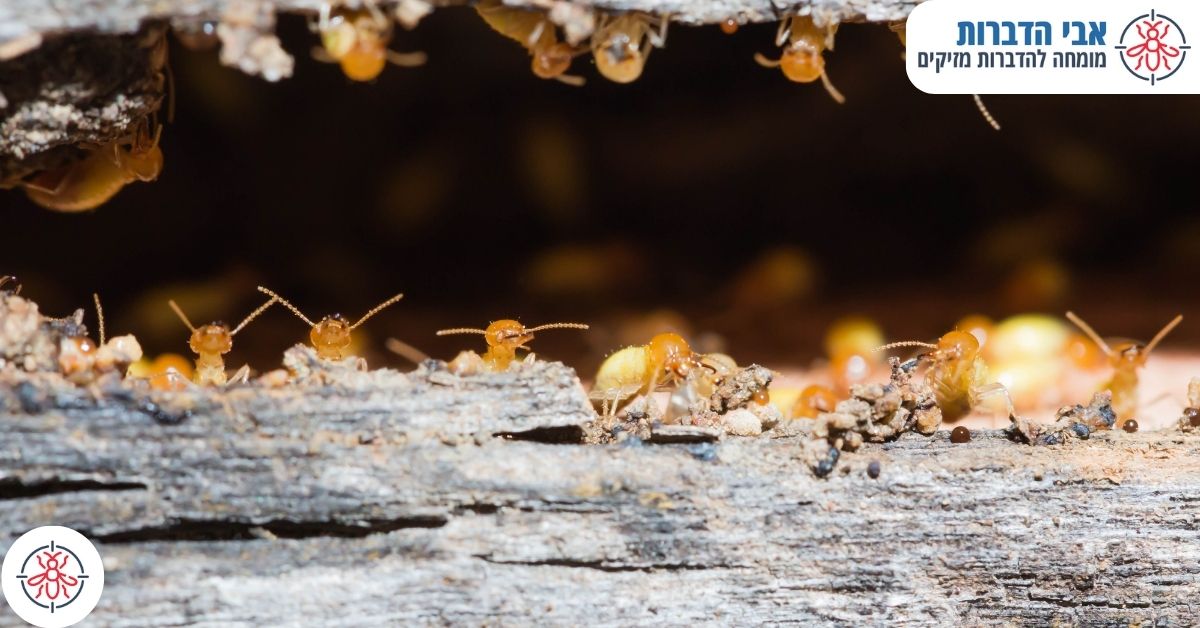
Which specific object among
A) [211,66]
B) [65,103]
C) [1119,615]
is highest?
[211,66]

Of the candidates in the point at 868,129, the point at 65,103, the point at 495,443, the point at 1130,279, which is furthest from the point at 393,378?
the point at 1130,279

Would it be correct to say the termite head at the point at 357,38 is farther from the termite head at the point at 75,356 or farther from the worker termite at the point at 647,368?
the worker termite at the point at 647,368

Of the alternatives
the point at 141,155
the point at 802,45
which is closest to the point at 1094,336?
the point at 802,45

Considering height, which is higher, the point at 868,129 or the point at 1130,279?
the point at 868,129

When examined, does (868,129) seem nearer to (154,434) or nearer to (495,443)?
(495,443)

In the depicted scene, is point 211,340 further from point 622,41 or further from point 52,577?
point 622,41
